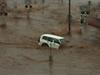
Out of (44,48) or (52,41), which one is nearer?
(52,41)

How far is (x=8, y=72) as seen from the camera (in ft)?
97.0

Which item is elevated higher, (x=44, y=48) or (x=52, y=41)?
(x=52, y=41)

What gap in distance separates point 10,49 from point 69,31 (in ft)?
30.9

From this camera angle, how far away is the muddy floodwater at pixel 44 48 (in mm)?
30811

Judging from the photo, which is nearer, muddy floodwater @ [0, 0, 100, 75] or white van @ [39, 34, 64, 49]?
muddy floodwater @ [0, 0, 100, 75]

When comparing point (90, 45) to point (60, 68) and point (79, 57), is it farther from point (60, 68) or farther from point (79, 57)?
point (60, 68)

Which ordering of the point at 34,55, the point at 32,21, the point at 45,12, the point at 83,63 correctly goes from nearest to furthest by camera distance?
→ 1. the point at 83,63
2. the point at 34,55
3. the point at 32,21
4. the point at 45,12

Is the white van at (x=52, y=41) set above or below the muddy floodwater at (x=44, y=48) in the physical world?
above

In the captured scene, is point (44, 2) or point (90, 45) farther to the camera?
point (44, 2)

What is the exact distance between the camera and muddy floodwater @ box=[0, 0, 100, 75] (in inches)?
1213

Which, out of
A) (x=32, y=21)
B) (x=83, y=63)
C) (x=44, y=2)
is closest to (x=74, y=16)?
(x=32, y=21)

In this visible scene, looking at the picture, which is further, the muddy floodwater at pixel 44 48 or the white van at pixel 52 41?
the white van at pixel 52 41

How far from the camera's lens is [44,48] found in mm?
37250

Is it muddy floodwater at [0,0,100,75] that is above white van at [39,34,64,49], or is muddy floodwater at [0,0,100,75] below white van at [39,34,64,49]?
below
